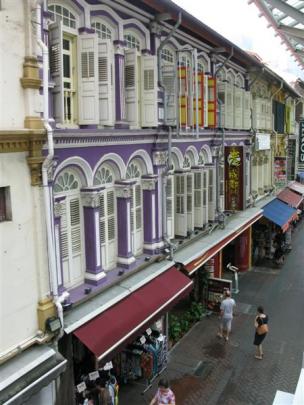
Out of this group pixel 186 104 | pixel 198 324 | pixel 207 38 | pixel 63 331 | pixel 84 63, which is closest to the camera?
pixel 63 331

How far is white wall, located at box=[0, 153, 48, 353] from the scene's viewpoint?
6926 millimetres

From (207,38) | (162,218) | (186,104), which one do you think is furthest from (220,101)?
(162,218)

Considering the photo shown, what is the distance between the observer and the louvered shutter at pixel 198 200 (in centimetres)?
1449

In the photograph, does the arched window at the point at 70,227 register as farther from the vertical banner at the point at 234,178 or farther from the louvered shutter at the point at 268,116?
the louvered shutter at the point at 268,116

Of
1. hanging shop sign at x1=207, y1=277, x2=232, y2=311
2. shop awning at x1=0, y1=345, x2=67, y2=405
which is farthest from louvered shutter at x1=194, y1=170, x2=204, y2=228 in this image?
shop awning at x1=0, y1=345, x2=67, y2=405

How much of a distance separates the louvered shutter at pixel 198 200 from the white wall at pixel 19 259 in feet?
25.3

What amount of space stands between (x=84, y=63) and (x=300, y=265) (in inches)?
639

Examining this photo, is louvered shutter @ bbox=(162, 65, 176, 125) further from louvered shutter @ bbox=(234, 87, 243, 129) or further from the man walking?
louvered shutter @ bbox=(234, 87, 243, 129)

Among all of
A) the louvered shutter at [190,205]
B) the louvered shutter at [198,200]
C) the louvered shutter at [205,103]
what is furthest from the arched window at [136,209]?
the louvered shutter at [198,200]

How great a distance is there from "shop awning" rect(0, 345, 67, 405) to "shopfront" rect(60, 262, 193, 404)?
26.0 inches

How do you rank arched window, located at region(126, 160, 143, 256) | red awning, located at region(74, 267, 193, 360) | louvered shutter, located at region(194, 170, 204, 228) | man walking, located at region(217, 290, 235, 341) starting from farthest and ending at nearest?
louvered shutter, located at region(194, 170, 204, 228), man walking, located at region(217, 290, 235, 341), arched window, located at region(126, 160, 143, 256), red awning, located at region(74, 267, 193, 360)

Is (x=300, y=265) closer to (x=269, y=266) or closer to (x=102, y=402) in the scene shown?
(x=269, y=266)

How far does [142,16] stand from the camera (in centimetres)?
1054

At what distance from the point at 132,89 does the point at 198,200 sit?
528cm
